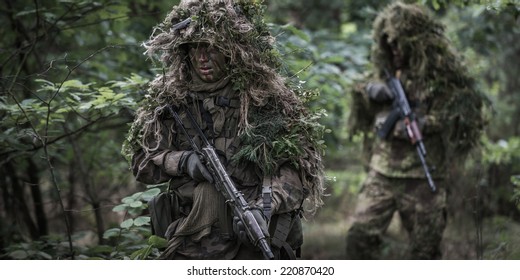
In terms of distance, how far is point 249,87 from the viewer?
4254 millimetres

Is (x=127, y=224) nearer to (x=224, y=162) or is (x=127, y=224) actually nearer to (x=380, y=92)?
(x=224, y=162)

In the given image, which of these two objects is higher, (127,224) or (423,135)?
(127,224)

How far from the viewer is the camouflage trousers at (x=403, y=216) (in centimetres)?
725

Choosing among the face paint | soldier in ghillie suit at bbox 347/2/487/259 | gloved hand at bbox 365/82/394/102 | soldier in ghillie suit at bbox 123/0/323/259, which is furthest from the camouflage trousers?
the face paint

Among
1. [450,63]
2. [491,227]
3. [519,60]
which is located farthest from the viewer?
[519,60]

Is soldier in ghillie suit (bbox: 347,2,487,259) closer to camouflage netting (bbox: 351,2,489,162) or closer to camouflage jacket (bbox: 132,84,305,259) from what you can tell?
camouflage netting (bbox: 351,2,489,162)

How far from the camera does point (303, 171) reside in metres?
4.23

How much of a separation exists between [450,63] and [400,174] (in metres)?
1.29

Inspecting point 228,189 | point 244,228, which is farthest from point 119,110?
point 244,228

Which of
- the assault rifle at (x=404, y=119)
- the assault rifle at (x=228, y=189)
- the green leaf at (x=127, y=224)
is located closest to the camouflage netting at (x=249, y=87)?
the assault rifle at (x=228, y=189)

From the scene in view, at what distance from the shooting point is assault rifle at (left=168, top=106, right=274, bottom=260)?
378 centimetres

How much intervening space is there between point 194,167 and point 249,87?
0.61m

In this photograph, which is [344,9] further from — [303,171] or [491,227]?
[303,171]
